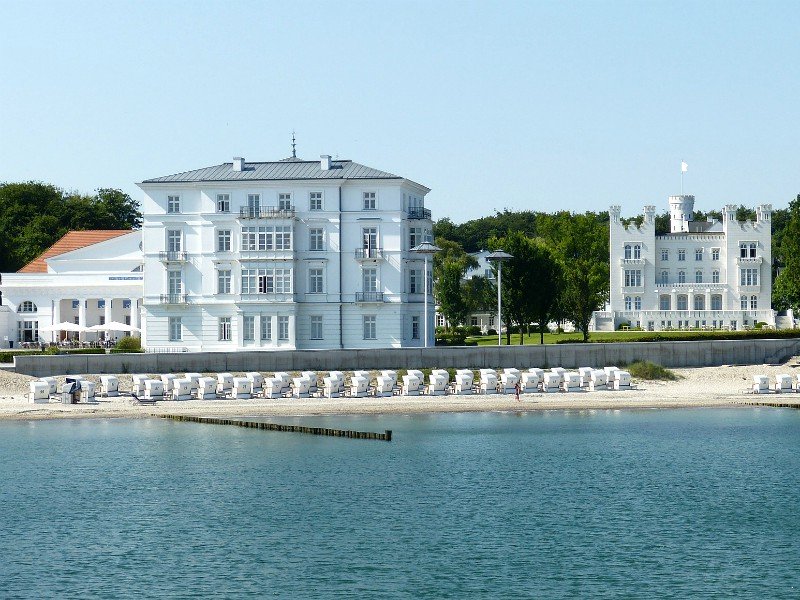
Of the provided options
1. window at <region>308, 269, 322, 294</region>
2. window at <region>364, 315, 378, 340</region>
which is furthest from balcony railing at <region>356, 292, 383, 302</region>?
window at <region>308, 269, 322, 294</region>

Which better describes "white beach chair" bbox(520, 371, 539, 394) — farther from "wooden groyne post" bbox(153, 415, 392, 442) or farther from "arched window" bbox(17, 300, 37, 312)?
"arched window" bbox(17, 300, 37, 312)

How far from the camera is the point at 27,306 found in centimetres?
9231

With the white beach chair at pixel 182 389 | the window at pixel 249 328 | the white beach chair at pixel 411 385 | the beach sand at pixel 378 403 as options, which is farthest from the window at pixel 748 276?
the white beach chair at pixel 182 389

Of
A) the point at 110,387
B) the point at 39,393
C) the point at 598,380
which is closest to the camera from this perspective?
the point at 39,393

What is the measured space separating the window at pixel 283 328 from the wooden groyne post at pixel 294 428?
19349 millimetres

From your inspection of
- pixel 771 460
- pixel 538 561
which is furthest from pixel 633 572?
pixel 771 460

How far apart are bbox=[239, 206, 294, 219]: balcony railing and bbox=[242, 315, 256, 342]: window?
18.8 feet

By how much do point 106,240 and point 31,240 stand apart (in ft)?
91.9

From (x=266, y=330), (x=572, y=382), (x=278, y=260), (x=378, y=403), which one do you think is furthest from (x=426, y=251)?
(x=378, y=403)

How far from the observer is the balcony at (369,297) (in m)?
76.5

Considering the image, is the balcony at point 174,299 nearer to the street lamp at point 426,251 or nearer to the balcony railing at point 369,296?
the balcony railing at point 369,296

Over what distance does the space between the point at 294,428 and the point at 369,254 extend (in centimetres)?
2386

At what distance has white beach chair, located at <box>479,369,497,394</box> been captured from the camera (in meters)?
62.7

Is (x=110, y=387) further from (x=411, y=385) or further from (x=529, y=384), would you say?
(x=529, y=384)
